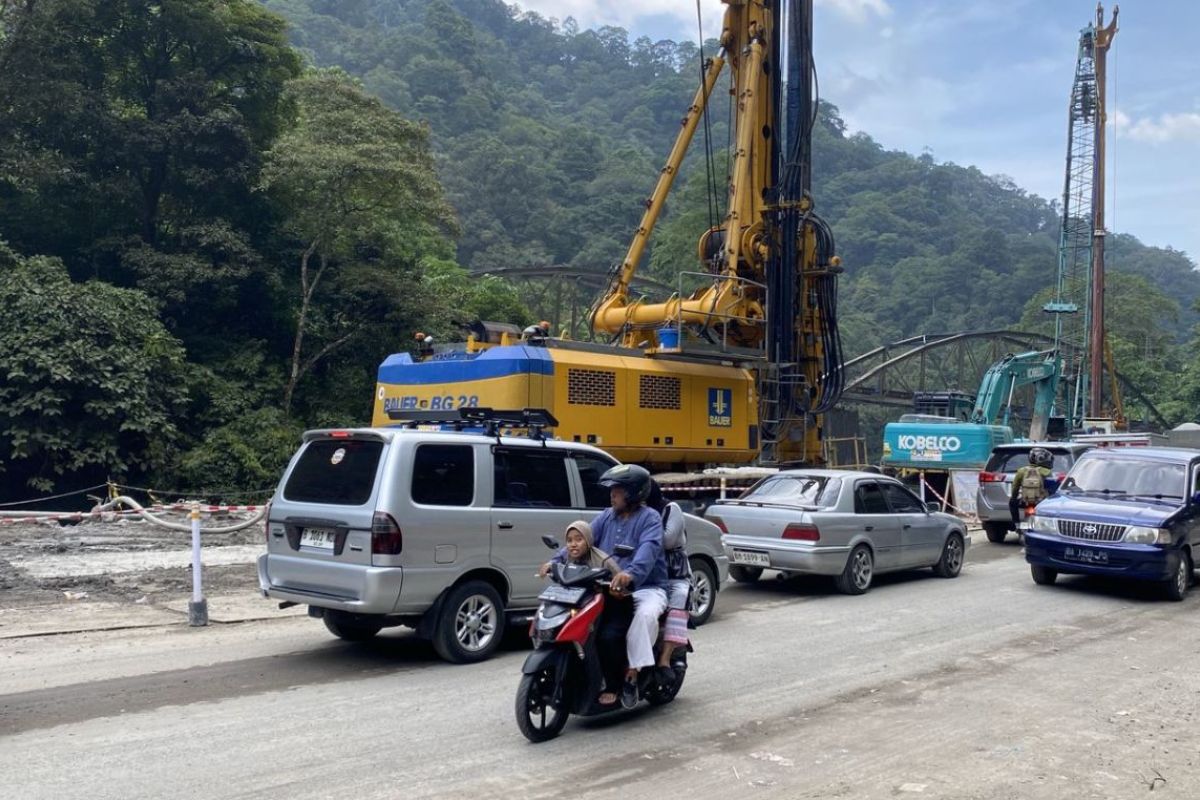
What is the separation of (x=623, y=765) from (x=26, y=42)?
26.2 meters

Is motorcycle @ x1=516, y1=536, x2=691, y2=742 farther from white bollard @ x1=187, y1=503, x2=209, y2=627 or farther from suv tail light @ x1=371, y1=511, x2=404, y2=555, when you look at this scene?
white bollard @ x1=187, y1=503, x2=209, y2=627

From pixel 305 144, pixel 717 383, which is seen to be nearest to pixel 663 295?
pixel 305 144

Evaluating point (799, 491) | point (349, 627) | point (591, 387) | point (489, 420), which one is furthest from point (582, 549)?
point (591, 387)

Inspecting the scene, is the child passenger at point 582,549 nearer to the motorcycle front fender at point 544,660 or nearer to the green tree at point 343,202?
the motorcycle front fender at point 544,660

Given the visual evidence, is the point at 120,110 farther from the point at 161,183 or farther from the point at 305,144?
the point at 305,144

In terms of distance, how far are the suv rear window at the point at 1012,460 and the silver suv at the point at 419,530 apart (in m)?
13.0

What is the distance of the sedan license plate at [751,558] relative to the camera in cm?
1220

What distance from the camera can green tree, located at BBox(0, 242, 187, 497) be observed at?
21.6 m

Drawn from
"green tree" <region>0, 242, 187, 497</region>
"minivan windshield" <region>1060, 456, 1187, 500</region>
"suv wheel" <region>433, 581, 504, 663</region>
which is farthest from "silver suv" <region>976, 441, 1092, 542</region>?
"green tree" <region>0, 242, 187, 497</region>

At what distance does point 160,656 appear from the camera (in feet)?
28.2

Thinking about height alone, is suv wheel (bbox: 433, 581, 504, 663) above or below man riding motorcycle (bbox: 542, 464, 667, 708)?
below

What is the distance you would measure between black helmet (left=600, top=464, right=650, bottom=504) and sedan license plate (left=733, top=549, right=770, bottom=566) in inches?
232

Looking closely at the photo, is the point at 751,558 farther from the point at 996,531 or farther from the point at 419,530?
the point at 996,531

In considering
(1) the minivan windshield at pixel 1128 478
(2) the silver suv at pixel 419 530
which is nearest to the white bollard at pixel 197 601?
(2) the silver suv at pixel 419 530
